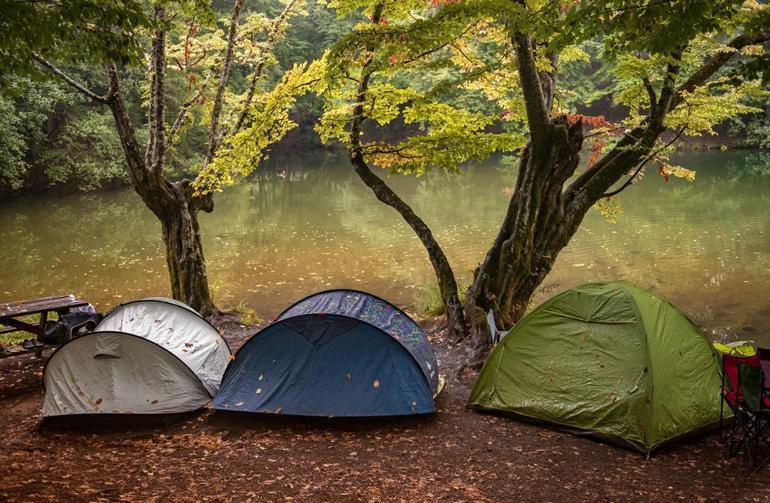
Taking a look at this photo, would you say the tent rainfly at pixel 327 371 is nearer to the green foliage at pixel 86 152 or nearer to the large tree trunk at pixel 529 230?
the large tree trunk at pixel 529 230

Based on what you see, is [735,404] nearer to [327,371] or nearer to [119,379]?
[327,371]

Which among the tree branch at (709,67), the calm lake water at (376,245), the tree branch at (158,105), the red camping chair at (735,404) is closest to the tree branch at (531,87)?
the tree branch at (709,67)

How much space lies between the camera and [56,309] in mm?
8523

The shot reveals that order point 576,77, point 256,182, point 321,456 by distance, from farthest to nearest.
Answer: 1. point 576,77
2. point 256,182
3. point 321,456

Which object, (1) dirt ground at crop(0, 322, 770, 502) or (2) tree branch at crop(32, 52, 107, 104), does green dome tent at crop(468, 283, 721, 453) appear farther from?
(2) tree branch at crop(32, 52, 107, 104)

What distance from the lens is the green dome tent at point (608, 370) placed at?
602cm

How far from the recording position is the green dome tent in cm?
602

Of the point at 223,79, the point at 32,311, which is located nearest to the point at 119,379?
the point at 32,311

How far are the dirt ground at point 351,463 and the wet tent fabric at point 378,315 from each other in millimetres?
644

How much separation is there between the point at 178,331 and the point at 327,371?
2.08 m

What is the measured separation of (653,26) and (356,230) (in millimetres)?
15113

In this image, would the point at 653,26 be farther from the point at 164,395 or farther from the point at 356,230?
the point at 356,230

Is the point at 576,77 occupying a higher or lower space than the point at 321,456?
higher

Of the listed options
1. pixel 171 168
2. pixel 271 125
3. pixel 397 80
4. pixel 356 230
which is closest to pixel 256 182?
pixel 171 168
